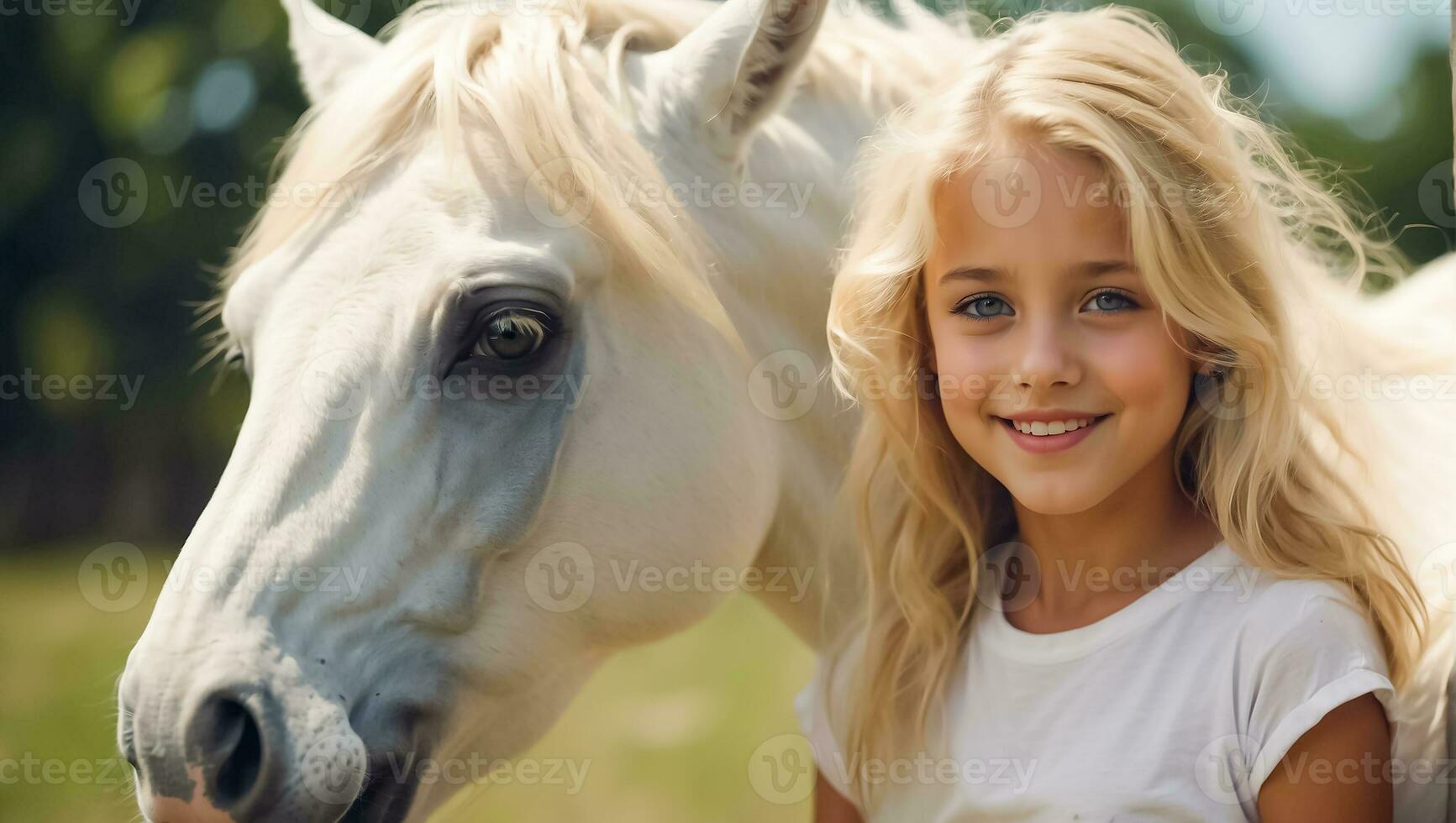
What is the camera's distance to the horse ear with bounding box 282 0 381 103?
1767mm

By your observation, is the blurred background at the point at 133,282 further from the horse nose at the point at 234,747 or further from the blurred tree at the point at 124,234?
the horse nose at the point at 234,747

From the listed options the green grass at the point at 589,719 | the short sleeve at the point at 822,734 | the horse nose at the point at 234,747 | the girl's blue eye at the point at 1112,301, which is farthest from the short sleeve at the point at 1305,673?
the green grass at the point at 589,719

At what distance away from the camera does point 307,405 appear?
1197 millimetres

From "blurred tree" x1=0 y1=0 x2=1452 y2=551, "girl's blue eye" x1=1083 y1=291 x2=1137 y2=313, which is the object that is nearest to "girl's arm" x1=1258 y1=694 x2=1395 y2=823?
"girl's blue eye" x1=1083 y1=291 x2=1137 y2=313

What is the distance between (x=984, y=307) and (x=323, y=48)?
127 cm

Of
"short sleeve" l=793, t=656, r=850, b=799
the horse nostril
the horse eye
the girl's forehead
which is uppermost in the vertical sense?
the girl's forehead

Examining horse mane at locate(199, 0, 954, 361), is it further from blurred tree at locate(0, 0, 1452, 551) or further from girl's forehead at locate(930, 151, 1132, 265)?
blurred tree at locate(0, 0, 1452, 551)

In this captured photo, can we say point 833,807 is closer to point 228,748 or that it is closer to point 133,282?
point 228,748

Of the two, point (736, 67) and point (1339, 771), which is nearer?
point (1339, 771)

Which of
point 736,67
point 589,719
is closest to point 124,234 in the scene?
point 589,719

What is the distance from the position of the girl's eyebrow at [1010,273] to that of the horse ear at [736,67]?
44 centimetres

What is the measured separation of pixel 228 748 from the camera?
3.62ft

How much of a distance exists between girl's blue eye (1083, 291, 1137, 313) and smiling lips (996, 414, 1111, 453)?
12 centimetres

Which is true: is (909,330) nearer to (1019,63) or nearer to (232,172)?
(1019,63)
